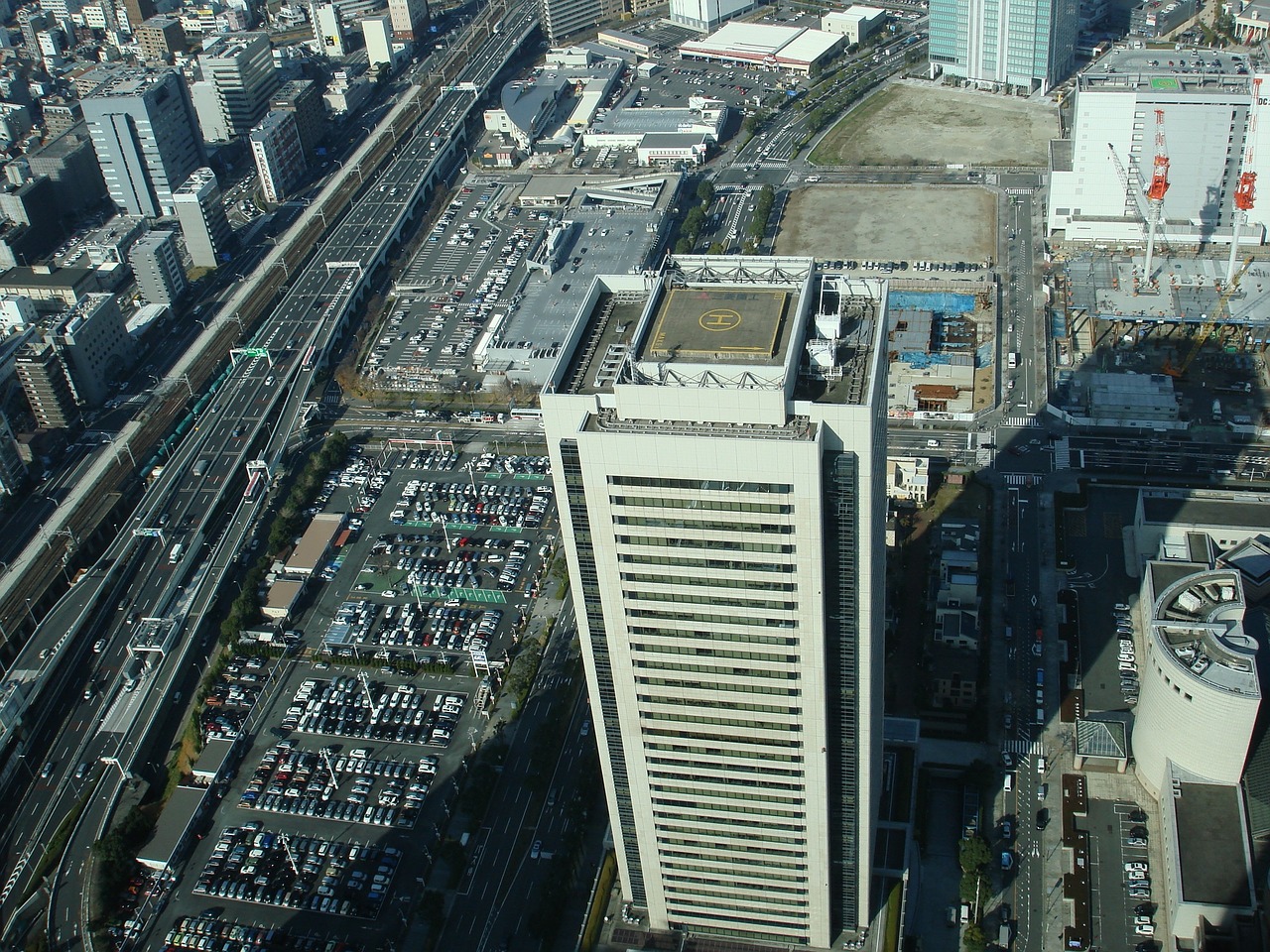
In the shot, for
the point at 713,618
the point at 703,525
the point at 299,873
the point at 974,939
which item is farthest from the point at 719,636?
the point at 299,873

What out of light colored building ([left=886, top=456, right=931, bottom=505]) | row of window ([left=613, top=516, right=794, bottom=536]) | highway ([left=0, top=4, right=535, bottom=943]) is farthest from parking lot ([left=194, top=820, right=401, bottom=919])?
light colored building ([left=886, top=456, right=931, bottom=505])

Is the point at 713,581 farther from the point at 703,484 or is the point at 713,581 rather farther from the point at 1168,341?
the point at 1168,341

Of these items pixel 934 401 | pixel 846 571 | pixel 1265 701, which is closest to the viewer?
pixel 846 571

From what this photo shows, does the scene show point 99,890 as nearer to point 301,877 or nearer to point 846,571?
point 301,877

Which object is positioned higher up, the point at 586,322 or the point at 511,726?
the point at 586,322

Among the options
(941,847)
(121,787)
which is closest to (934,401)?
(941,847)

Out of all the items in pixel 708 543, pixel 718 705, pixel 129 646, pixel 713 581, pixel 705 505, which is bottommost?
pixel 129 646
